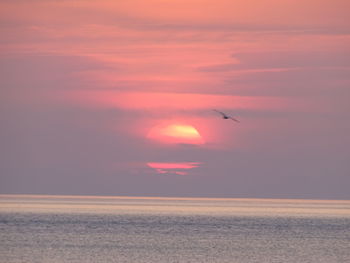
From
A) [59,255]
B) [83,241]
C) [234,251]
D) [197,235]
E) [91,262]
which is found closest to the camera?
[91,262]

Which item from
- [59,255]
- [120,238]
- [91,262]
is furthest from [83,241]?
[91,262]

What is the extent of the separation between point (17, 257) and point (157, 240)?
24713mm

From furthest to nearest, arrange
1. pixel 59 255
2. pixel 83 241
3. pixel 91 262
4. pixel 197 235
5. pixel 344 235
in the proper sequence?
pixel 344 235, pixel 197 235, pixel 83 241, pixel 59 255, pixel 91 262

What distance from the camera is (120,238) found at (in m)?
104

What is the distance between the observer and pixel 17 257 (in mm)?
81188

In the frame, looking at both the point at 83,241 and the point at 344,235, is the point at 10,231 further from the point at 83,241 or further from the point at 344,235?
the point at 344,235

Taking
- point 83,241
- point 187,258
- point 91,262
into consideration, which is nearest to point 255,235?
point 83,241

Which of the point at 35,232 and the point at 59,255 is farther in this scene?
the point at 35,232

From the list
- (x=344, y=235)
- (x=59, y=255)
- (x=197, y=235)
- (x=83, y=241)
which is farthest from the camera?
(x=344, y=235)

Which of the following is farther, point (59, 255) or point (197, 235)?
point (197, 235)

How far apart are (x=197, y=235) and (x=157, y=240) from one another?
1046 cm

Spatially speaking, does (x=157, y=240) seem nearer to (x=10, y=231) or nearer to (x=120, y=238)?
(x=120, y=238)

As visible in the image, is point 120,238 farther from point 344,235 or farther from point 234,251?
point 344,235

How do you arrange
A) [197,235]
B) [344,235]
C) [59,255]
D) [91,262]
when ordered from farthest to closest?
[344,235] < [197,235] < [59,255] < [91,262]
